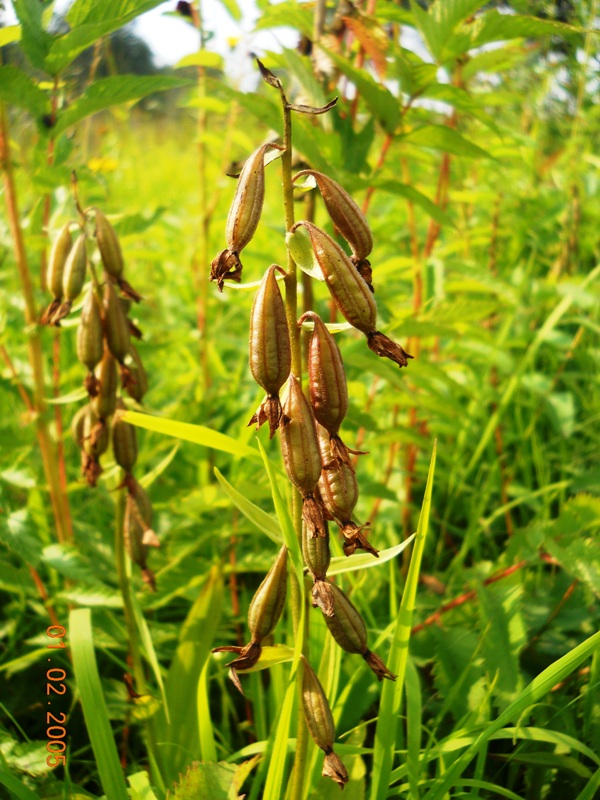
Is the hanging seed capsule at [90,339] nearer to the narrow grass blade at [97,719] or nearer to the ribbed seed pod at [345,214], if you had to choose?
the narrow grass blade at [97,719]

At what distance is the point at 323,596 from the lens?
1050 mm

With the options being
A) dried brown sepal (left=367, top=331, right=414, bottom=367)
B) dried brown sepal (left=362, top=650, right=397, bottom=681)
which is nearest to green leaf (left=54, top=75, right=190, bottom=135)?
dried brown sepal (left=367, top=331, right=414, bottom=367)

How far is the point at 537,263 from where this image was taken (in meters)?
4.10

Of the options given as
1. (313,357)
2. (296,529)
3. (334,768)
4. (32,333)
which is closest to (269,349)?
(313,357)

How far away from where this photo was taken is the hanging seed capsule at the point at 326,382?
3.38 ft

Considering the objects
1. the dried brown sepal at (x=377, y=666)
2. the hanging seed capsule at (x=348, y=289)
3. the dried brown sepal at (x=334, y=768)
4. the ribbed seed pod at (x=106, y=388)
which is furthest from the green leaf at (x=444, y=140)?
the dried brown sepal at (x=334, y=768)

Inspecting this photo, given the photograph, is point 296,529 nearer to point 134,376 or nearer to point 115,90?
point 134,376

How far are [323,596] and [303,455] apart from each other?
0.23 m

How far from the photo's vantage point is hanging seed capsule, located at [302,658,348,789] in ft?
3.65

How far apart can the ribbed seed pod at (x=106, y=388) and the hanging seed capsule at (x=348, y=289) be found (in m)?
0.79

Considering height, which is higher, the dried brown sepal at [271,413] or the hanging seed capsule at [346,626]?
the dried brown sepal at [271,413]

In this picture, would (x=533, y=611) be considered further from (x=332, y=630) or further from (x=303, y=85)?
(x=303, y=85)

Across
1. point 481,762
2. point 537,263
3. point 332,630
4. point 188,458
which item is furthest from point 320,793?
point 537,263

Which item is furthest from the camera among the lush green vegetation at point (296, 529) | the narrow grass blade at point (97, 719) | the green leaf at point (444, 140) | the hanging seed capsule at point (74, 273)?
the green leaf at point (444, 140)
